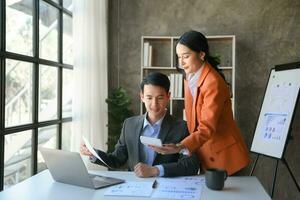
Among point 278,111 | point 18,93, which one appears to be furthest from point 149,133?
point 278,111

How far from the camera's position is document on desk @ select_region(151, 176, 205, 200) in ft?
4.49

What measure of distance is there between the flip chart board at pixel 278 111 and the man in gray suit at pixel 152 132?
43.4 inches

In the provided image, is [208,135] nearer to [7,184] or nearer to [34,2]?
[7,184]

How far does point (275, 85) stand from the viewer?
305 cm

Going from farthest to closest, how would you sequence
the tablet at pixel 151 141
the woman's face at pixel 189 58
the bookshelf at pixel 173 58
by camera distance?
1. the bookshelf at pixel 173 58
2. the woman's face at pixel 189 58
3. the tablet at pixel 151 141

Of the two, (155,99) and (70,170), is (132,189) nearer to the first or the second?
(70,170)

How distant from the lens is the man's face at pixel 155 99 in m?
1.87

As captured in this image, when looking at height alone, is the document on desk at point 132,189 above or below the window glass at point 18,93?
below

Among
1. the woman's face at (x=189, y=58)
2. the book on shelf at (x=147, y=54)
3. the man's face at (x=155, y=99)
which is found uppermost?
the book on shelf at (x=147, y=54)

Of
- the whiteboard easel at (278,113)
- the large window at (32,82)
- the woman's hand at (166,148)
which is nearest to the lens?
the woman's hand at (166,148)

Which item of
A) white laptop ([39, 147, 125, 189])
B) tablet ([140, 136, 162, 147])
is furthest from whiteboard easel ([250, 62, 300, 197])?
white laptop ([39, 147, 125, 189])

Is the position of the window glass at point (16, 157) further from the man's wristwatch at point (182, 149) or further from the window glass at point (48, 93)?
the man's wristwatch at point (182, 149)

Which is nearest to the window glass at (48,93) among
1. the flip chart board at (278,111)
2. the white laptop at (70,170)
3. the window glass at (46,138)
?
the window glass at (46,138)

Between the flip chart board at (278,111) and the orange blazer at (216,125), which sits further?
the flip chart board at (278,111)
